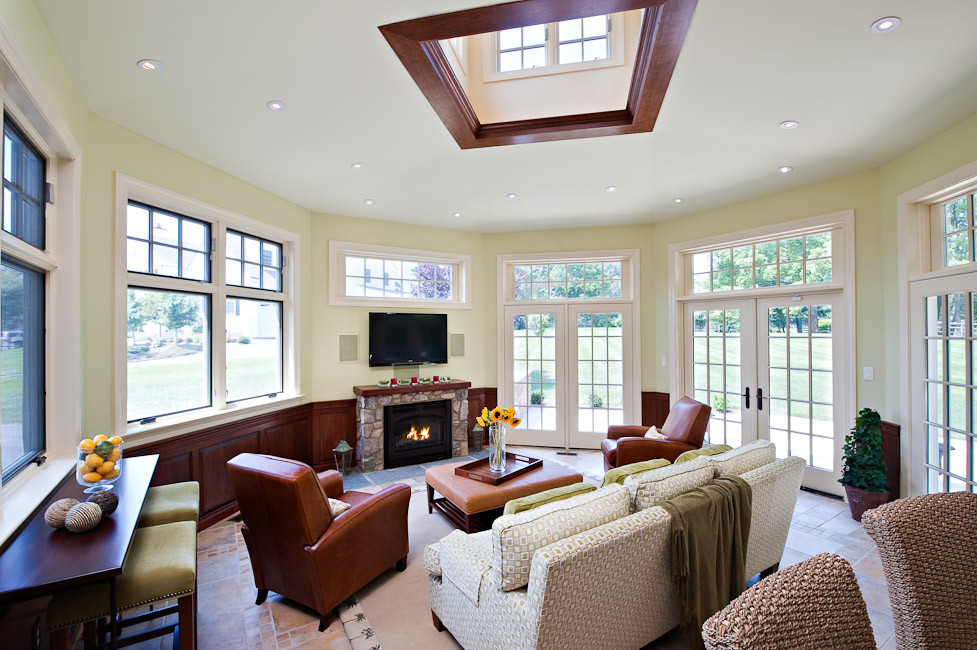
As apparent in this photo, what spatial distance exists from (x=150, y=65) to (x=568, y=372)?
15.9 ft

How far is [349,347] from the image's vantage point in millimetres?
5059

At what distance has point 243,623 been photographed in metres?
2.31

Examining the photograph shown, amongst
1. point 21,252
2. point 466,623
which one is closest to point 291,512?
point 466,623

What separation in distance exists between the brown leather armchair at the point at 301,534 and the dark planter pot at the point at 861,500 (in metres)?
3.64

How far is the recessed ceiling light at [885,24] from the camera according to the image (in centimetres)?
196

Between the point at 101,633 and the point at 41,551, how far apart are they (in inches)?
35.2

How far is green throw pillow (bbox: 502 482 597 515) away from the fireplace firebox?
3.14 metres

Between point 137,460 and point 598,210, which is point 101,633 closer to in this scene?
point 137,460

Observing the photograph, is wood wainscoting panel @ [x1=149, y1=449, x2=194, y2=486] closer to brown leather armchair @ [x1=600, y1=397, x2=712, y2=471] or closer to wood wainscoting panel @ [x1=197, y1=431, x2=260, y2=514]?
wood wainscoting panel @ [x1=197, y1=431, x2=260, y2=514]

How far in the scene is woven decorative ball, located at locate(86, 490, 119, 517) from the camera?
1.78 metres

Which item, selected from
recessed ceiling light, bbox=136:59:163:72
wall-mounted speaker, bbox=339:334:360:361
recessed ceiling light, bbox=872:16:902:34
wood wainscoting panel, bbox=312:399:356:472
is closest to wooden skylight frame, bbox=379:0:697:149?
recessed ceiling light, bbox=872:16:902:34

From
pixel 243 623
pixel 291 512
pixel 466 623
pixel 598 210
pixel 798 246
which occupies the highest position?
pixel 598 210

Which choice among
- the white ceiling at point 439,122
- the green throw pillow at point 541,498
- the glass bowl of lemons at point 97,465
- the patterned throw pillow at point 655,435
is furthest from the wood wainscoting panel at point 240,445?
the patterned throw pillow at point 655,435

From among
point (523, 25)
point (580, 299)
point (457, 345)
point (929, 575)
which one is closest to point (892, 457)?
point (929, 575)
